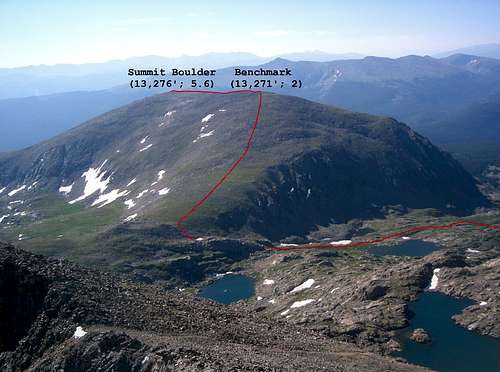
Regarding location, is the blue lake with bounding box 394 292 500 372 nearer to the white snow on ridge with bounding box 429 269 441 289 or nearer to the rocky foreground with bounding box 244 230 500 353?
the rocky foreground with bounding box 244 230 500 353

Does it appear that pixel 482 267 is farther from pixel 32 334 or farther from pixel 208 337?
pixel 32 334

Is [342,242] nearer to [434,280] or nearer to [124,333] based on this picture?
[434,280]

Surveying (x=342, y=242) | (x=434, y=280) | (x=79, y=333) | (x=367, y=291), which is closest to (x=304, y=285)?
(x=367, y=291)

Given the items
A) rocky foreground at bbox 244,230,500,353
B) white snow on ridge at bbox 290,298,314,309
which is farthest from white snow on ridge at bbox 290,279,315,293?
white snow on ridge at bbox 290,298,314,309

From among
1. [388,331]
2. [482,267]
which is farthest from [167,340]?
[482,267]

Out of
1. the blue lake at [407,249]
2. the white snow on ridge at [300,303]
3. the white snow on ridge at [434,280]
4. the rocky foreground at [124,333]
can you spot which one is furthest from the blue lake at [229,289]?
the rocky foreground at [124,333]
